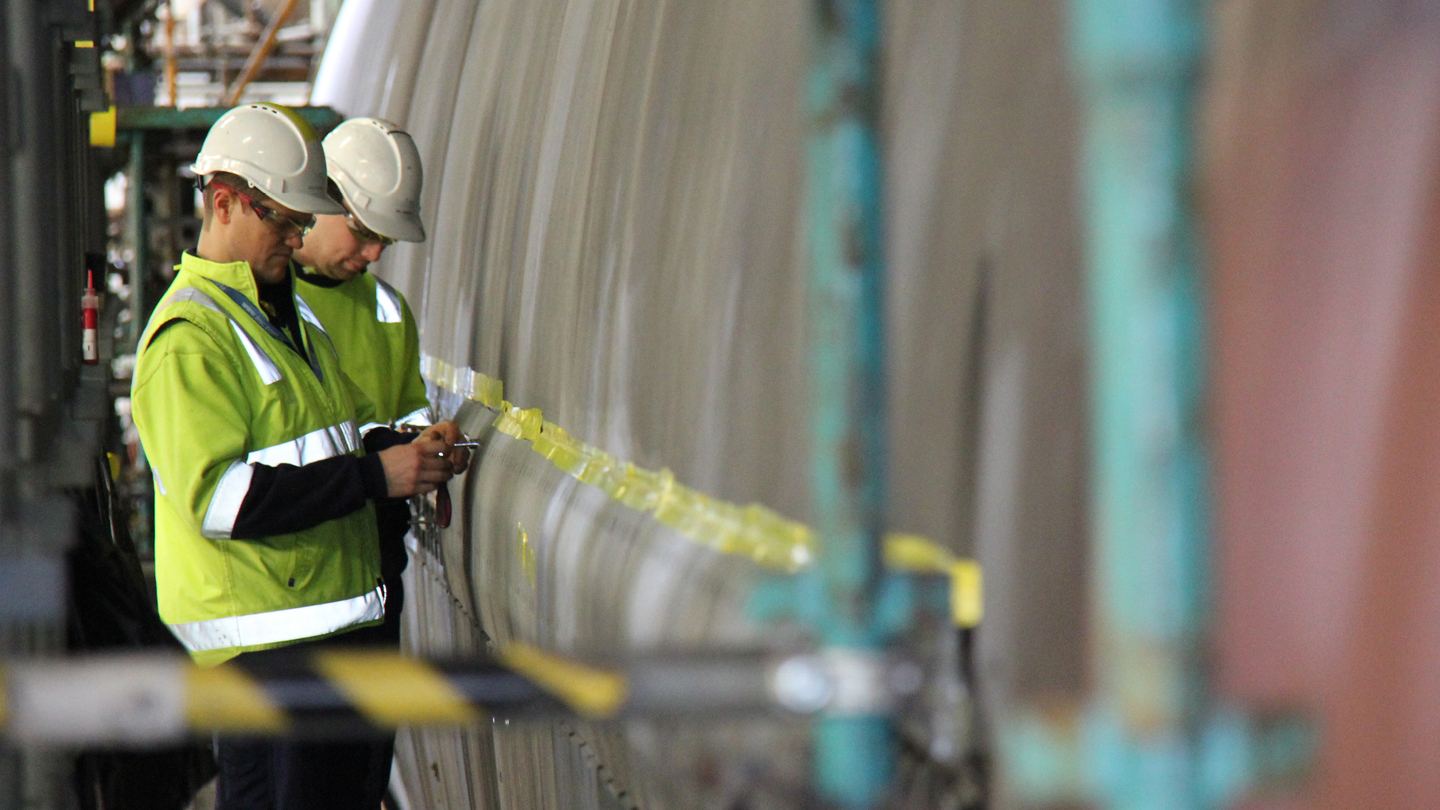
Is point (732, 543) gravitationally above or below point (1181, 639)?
below

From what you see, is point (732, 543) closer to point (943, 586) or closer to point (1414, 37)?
point (943, 586)

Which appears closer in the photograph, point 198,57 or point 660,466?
point 660,466

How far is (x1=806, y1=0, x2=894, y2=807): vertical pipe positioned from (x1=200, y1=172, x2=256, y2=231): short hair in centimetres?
249

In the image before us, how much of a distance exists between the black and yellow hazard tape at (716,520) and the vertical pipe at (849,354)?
0.53ft

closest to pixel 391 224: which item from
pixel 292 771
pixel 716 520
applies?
pixel 292 771

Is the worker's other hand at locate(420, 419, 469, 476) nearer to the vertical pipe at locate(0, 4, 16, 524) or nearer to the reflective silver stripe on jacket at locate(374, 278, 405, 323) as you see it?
the reflective silver stripe on jacket at locate(374, 278, 405, 323)

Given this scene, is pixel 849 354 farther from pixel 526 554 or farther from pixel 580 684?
pixel 526 554

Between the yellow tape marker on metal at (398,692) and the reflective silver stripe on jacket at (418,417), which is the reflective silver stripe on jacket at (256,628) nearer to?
the reflective silver stripe on jacket at (418,417)

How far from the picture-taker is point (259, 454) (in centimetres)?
345

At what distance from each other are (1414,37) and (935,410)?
0.62m

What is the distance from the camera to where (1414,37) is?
4.02ft

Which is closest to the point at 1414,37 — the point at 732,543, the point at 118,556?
the point at 732,543

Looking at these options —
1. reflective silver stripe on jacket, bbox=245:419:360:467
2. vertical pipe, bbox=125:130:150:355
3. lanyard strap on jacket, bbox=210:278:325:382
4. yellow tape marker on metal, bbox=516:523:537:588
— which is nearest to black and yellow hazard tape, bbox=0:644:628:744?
yellow tape marker on metal, bbox=516:523:537:588

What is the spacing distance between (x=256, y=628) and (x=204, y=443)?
0.47m
